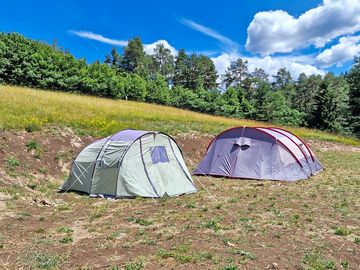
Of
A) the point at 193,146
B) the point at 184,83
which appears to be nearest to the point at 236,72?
the point at 184,83

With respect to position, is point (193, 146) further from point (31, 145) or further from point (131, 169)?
point (131, 169)

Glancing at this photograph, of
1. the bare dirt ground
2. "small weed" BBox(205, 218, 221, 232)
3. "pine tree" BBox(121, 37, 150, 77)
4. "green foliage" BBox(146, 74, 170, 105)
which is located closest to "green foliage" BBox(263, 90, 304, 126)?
"green foliage" BBox(146, 74, 170, 105)

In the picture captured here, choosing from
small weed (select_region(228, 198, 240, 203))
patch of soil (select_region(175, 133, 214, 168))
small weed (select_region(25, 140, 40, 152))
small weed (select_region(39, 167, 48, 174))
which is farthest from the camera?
patch of soil (select_region(175, 133, 214, 168))

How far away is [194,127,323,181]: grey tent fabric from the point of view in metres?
13.5

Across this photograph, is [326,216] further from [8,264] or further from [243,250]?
[8,264]

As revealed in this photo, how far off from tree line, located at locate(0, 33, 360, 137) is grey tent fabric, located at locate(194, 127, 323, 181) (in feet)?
103

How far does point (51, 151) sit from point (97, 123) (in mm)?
4843

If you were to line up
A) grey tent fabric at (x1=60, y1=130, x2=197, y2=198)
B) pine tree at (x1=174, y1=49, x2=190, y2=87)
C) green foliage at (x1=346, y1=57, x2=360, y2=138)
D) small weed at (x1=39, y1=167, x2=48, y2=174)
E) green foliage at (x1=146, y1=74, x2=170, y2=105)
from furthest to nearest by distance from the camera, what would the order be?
pine tree at (x1=174, y1=49, x2=190, y2=87), green foliage at (x1=146, y1=74, x2=170, y2=105), green foliage at (x1=346, y1=57, x2=360, y2=138), small weed at (x1=39, y1=167, x2=48, y2=174), grey tent fabric at (x1=60, y1=130, x2=197, y2=198)

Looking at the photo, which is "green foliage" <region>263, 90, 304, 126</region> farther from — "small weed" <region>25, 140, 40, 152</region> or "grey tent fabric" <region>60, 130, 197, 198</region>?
"small weed" <region>25, 140, 40, 152</region>

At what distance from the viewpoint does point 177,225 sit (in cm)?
742

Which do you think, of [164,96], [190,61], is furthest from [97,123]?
[190,61]

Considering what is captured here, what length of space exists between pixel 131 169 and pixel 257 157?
5940mm

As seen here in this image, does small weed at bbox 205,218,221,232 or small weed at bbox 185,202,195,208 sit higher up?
small weed at bbox 205,218,221,232

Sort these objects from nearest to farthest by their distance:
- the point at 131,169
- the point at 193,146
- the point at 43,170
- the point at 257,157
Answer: the point at 131,169
the point at 43,170
the point at 257,157
the point at 193,146
